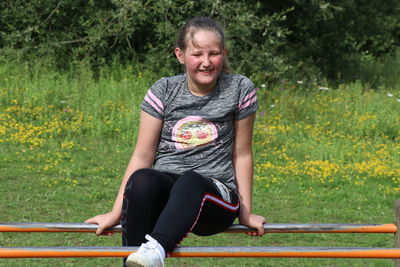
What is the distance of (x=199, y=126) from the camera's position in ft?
11.0

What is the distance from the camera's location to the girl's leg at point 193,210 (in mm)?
2844

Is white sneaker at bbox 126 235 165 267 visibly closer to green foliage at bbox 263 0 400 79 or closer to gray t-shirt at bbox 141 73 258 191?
gray t-shirt at bbox 141 73 258 191

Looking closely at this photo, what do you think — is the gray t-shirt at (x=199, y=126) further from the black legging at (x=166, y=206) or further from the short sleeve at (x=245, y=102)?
the black legging at (x=166, y=206)

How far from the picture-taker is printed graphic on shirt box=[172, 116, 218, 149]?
3322mm

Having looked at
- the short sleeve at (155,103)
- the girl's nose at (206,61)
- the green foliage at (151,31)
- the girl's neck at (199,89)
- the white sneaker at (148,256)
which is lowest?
the white sneaker at (148,256)

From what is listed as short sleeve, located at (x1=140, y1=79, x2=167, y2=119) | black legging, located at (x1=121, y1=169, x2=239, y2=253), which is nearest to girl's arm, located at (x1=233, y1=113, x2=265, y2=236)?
black legging, located at (x1=121, y1=169, x2=239, y2=253)

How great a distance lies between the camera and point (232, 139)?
11.1 ft

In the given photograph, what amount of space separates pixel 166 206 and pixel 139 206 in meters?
0.12

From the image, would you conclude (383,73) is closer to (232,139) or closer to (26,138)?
(26,138)

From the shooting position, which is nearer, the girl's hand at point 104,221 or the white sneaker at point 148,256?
the white sneaker at point 148,256

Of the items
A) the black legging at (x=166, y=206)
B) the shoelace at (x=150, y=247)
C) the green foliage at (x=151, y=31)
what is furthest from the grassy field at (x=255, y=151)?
the shoelace at (x=150, y=247)

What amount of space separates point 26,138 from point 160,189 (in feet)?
17.3

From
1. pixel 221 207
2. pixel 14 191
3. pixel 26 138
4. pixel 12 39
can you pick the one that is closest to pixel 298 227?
pixel 221 207

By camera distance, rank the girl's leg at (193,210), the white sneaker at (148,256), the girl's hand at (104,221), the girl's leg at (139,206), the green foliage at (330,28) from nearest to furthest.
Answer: the white sneaker at (148,256)
the girl's leg at (193,210)
the girl's leg at (139,206)
the girl's hand at (104,221)
the green foliage at (330,28)
